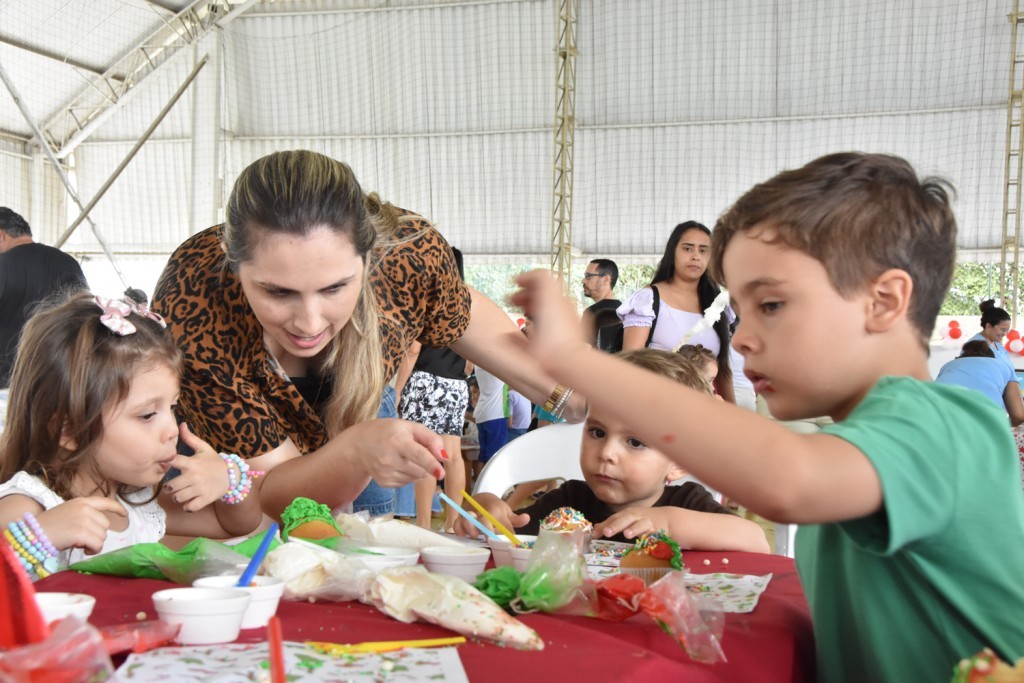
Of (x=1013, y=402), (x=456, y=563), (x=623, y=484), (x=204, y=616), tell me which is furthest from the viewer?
(x=1013, y=402)

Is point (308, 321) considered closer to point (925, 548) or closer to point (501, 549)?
point (501, 549)

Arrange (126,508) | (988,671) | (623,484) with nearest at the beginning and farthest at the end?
(988,671)
(126,508)
(623,484)

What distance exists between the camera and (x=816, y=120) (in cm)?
918

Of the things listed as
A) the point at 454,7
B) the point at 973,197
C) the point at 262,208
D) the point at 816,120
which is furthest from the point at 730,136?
the point at 262,208

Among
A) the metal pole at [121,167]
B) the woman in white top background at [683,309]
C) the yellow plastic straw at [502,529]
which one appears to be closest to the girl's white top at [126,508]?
the yellow plastic straw at [502,529]

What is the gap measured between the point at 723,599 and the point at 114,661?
2.02 feet

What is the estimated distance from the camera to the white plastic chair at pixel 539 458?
6.98ft

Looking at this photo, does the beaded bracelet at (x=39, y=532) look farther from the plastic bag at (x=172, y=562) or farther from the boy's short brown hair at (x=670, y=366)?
the boy's short brown hair at (x=670, y=366)

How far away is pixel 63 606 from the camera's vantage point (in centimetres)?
79

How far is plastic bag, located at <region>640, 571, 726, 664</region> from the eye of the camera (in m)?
0.83

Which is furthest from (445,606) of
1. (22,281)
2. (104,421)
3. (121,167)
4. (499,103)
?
(499,103)

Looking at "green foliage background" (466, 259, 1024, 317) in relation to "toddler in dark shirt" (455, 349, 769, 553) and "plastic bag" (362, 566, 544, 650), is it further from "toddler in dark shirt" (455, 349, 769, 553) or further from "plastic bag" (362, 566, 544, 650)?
"plastic bag" (362, 566, 544, 650)

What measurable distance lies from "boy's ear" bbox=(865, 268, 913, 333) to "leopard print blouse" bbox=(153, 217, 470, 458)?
106 cm

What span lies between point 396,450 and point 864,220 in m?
0.73
